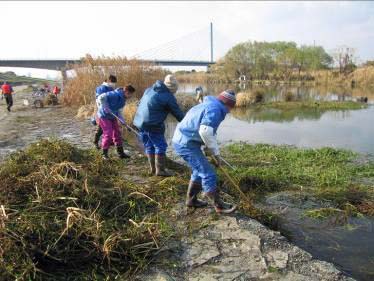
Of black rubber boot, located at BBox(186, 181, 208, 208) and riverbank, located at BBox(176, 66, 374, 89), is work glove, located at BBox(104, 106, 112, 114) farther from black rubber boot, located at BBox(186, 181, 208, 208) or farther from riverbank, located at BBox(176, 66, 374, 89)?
riverbank, located at BBox(176, 66, 374, 89)

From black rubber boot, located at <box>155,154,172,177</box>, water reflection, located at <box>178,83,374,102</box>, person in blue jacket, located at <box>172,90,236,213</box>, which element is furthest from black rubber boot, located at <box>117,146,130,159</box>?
water reflection, located at <box>178,83,374,102</box>

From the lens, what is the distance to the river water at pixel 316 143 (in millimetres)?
4977

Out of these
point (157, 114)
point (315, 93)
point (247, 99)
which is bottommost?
point (315, 93)

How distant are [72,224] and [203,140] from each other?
6.09 feet

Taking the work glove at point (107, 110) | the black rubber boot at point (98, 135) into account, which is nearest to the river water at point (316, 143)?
the work glove at point (107, 110)

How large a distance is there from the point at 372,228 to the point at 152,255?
354 centimetres

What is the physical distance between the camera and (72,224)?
418 cm

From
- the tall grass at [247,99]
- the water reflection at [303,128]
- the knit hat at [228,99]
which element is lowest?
the water reflection at [303,128]

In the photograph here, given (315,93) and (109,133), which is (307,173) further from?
(315,93)

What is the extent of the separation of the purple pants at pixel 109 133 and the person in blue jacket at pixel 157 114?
4.63ft

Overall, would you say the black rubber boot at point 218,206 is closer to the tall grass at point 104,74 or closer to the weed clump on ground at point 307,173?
the weed clump on ground at point 307,173

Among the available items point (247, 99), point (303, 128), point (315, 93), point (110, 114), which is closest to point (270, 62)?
point (315, 93)

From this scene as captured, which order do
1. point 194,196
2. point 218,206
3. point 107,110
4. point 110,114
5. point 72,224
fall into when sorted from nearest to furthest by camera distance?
point 72,224
point 218,206
point 194,196
point 107,110
point 110,114

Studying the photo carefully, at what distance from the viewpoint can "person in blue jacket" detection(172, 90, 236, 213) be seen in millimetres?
4723
